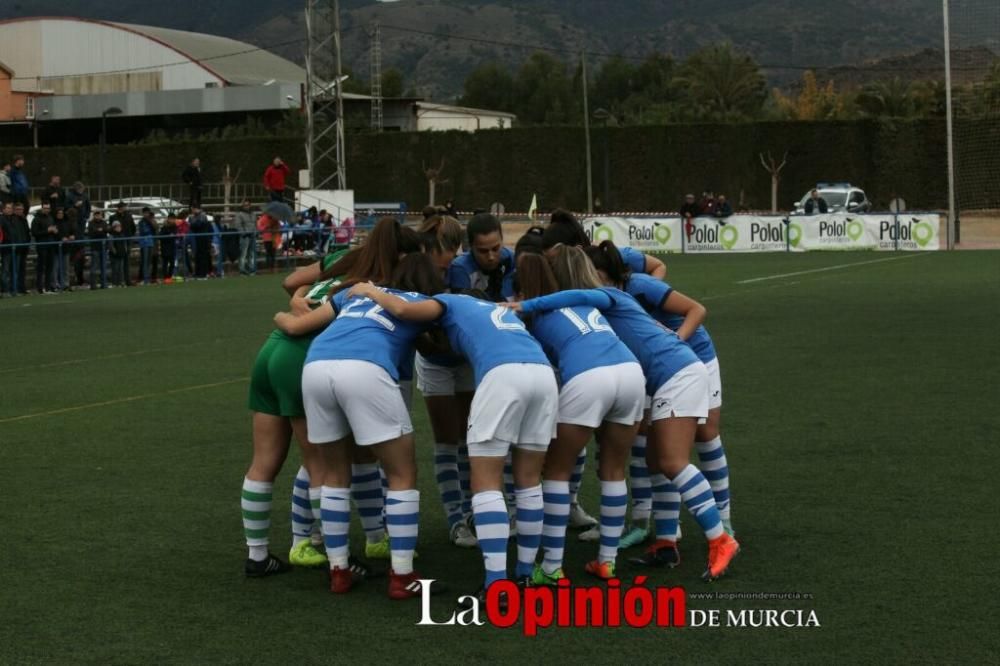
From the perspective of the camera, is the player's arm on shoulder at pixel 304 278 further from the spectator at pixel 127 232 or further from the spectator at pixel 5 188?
the spectator at pixel 127 232

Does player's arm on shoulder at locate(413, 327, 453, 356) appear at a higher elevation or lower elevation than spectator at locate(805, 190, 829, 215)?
lower

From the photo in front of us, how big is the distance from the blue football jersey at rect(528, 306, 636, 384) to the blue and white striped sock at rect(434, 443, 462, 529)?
1311mm

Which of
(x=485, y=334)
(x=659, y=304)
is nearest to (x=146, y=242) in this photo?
(x=659, y=304)

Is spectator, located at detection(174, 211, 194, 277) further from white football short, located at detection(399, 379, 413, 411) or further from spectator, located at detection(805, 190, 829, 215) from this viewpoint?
white football short, located at detection(399, 379, 413, 411)

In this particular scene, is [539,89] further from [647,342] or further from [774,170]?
[647,342]

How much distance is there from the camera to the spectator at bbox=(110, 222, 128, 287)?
3388 centimetres

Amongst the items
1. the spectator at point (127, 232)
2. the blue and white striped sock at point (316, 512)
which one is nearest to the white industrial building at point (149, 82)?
the spectator at point (127, 232)

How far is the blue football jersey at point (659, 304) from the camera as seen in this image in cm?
815

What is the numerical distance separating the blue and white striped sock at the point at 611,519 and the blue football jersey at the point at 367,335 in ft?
3.84

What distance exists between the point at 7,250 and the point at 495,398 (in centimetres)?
2574

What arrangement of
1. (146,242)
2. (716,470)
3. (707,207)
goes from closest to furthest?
(716,470) < (146,242) < (707,207)

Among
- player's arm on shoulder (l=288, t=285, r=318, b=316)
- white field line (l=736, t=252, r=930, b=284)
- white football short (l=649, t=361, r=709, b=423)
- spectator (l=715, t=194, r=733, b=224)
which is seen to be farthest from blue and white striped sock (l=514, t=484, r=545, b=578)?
spectator (l=715, t=194, r=733, b=224)

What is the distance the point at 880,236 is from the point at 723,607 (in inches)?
1449

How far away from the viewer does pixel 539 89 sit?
157 meters
